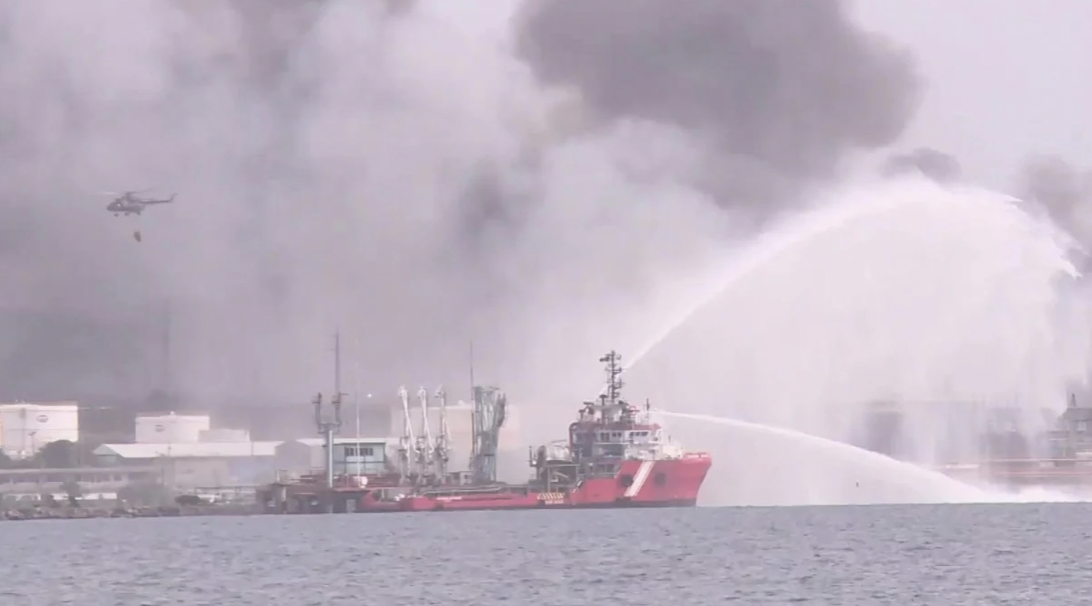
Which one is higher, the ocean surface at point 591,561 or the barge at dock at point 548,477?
the barge at dock at point 548,477

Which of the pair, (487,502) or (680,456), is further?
(487,502)

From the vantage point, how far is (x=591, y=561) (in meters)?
69.9

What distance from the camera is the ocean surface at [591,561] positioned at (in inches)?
2235

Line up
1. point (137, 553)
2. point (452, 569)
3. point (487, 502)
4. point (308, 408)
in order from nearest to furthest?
point (452, 569) → point (137, 553) → point (487, 502) → point (308, 408)

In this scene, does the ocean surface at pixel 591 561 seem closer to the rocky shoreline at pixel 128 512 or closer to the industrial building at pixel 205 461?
the rocky shoreline at pixel 128 512

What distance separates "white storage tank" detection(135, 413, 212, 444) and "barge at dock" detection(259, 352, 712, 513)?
4231 centimetres

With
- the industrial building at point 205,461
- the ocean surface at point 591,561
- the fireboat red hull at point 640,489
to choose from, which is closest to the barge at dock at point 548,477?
the fireboat red hull at point 640,489

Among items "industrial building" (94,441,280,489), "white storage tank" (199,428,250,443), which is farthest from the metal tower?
"white storage tank" (199,428,250,443)

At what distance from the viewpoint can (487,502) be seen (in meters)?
128

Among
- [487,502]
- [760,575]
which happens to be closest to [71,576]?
[760,575]

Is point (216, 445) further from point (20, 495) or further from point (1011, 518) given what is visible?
point (1011, 518)

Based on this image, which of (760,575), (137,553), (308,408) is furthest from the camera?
(308,408)

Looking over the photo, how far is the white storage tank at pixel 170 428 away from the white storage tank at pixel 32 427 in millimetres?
8979

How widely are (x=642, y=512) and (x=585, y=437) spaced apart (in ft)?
26.5
